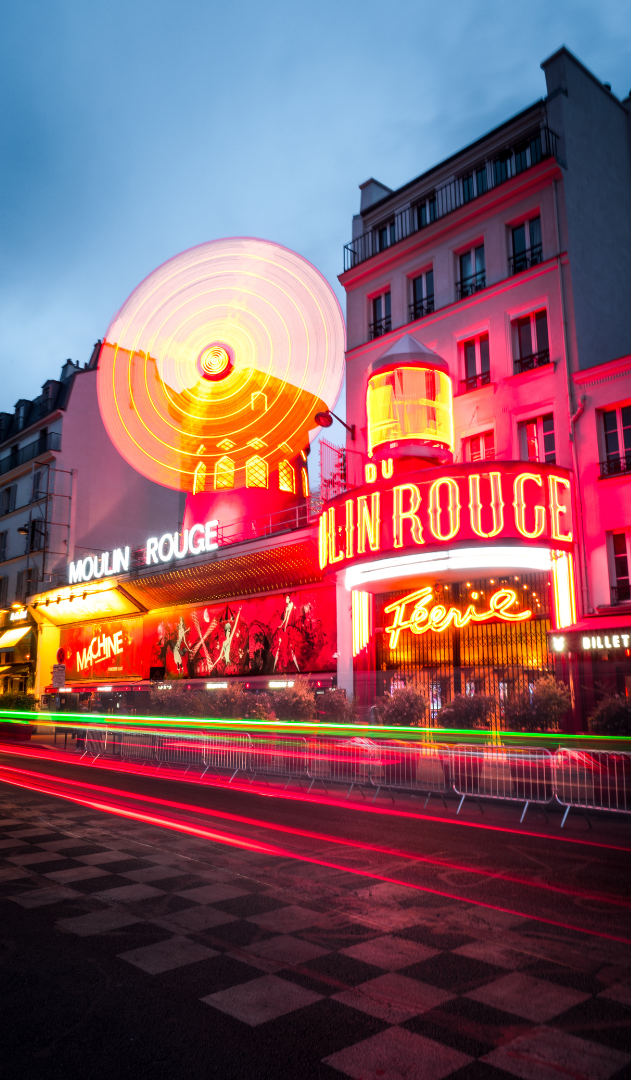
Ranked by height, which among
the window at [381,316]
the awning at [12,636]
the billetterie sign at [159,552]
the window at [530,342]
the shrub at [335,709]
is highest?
the window at [381,316]

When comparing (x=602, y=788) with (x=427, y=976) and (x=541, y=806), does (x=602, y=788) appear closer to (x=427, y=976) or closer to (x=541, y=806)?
(x=541, y=806)

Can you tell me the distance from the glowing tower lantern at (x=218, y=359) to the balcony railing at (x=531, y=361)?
8.64m

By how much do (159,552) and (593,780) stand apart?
2411 centimetres

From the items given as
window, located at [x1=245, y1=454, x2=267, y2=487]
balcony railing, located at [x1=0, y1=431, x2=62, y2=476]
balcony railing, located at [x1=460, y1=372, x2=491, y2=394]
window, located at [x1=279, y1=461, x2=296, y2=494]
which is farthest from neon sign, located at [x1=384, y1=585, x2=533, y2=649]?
balcony railing, located at [x1=0, y1=431, x2=62, y2=476]

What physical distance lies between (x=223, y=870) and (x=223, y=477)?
2629 cm

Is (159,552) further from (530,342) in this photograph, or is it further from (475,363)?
(530,342)

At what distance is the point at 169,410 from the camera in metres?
30.1

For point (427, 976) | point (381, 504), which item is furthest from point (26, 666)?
point (427, 976)

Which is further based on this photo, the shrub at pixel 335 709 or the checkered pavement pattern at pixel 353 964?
the shrub at pixel 335 709

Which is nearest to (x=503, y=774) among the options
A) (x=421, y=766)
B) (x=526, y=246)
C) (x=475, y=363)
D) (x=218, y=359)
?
(x=421, y=766)

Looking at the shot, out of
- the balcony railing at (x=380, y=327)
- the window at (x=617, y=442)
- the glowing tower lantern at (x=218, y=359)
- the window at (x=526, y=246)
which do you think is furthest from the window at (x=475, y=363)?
the glowing tower lantern at (x=218, y=359)

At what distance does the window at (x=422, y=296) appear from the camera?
73.4ft

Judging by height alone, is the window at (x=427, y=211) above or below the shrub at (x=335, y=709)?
above

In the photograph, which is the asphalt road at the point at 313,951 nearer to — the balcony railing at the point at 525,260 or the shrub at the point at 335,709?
the shrub at the point at 335,709
